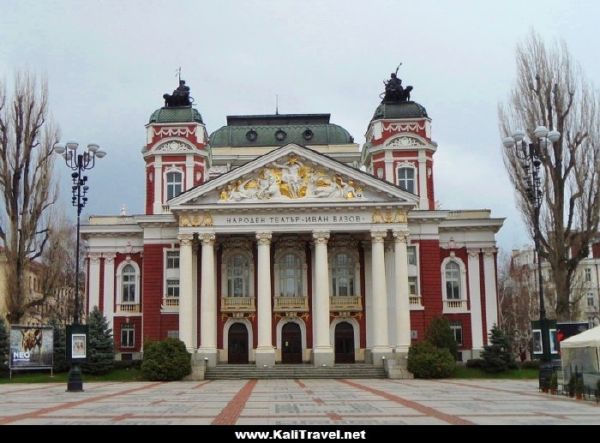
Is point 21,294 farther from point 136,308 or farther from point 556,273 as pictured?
point 556,273

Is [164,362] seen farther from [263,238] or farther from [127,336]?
[127,336]

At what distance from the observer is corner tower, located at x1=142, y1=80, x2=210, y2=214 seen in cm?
5450

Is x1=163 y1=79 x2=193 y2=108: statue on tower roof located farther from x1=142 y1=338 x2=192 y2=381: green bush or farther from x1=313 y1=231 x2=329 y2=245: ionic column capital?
x1=142 y1=338 x2=192 y2=381: green bush

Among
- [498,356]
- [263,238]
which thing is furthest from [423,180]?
[498,356]

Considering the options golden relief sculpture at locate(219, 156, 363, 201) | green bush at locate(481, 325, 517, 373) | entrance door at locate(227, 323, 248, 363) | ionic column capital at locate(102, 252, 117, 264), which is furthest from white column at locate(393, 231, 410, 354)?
ionic column capital at locate(102, 252, 117, 264)

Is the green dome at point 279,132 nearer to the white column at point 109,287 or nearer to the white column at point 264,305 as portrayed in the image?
the white column at point 109,287

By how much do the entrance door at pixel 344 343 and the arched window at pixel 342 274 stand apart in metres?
2.25

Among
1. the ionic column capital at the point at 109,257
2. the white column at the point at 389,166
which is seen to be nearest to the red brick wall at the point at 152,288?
the ionic column capital at the point at 109,257

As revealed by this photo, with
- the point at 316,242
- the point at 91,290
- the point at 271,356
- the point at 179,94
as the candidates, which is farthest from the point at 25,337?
the point at 179,94

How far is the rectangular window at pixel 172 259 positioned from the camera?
51750 mm

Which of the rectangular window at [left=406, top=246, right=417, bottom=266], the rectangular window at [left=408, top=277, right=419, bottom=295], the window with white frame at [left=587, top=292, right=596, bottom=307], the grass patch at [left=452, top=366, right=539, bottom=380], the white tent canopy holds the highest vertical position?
the rectangular window at [left=406, top=246, right=417, bottom=266]

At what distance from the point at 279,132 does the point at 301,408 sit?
40355 mm

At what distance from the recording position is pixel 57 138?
48.3m

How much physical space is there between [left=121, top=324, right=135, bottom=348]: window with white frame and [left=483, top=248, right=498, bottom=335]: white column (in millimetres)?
25331
